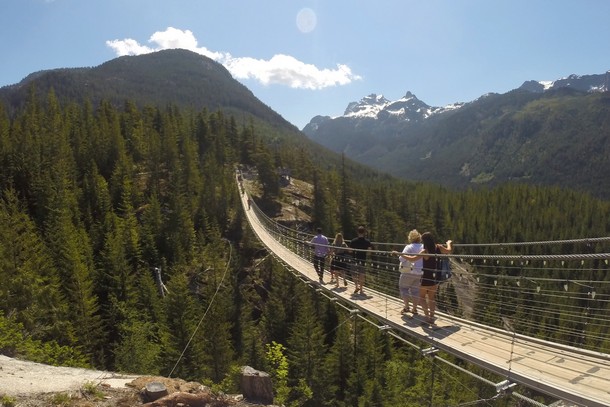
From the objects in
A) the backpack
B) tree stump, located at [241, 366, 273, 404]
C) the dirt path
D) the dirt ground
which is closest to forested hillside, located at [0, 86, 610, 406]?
the dirt path

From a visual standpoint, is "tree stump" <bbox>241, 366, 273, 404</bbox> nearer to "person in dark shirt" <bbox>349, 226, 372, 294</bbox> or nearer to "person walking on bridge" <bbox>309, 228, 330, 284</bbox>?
"person in dark shirt" <bbox>349, 226, 372, 294</bbox>

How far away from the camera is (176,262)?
3331cm

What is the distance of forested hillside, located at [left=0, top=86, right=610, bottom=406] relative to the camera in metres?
19.7

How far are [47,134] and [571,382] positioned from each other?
161 ft

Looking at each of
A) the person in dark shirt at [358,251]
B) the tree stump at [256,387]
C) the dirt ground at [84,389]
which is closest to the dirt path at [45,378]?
the dirt ground at [84,389]

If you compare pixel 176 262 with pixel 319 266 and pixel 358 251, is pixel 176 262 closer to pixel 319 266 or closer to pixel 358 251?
pixel 319 266

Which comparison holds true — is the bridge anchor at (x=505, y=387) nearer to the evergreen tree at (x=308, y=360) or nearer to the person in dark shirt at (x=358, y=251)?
the person in dark shirt at (x=358, y=251)

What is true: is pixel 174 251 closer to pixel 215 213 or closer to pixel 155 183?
pixel 215 213

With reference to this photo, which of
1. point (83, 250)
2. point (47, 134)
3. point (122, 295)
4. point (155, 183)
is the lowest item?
point (122, 295)

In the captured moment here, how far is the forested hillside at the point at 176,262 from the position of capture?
1970 centimetres

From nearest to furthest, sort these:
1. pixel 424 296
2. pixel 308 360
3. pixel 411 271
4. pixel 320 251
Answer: pixel 424 296 → pixel 411 271 → pixel 320 251 → pixel 308 360

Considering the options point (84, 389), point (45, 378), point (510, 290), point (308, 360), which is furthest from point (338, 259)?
point (308, 360)

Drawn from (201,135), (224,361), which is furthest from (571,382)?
(201,135)

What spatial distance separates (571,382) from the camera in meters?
4.02
